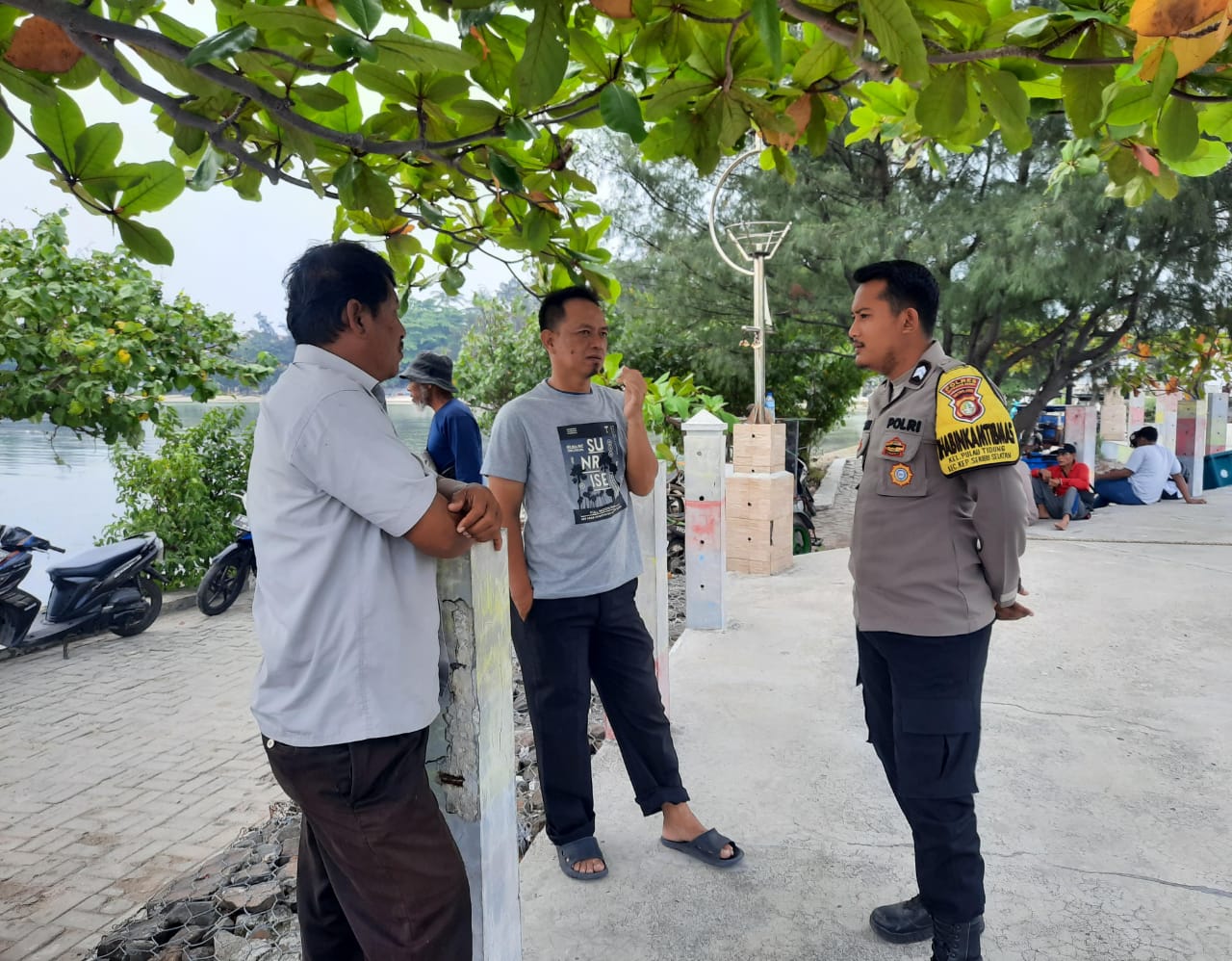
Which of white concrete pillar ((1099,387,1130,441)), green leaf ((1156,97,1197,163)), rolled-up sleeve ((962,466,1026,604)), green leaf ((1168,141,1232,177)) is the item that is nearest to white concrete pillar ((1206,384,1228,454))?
white concrete pillar ((1099,387,1130,441))

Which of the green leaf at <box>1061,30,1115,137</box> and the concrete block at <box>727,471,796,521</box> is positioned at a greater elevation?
the green leaf at <box>1061,30,1115,137</box>

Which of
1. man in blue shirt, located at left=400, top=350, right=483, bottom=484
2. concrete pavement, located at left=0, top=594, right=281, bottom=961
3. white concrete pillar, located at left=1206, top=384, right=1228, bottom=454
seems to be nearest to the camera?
concrete pavement, located at left=0, top=594, right=281, bottom=961

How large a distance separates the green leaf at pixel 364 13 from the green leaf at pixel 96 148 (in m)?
0.48

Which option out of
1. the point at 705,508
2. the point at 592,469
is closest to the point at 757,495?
the point at 705,508

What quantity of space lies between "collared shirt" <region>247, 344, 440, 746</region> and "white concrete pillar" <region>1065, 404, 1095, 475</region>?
37.0ft

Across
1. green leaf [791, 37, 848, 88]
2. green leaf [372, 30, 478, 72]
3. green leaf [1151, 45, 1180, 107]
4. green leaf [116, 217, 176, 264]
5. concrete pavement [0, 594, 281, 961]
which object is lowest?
concrete pavement [0, 594, 281, 961]

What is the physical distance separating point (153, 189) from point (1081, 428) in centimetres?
1171

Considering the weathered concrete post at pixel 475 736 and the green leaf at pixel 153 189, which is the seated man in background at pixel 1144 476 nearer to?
the weathered concrete post at pixel 475 736

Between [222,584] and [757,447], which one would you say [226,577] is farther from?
[757,447]

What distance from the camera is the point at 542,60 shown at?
1388mm

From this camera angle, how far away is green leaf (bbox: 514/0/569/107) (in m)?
1.37

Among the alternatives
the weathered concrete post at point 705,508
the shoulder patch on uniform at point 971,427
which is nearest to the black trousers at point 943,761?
the shoulder patch on uniform at point 971,427

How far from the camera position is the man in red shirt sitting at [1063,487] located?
30.3 feet

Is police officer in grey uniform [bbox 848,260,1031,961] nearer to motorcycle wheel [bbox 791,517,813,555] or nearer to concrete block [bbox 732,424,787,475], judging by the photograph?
concrete block [bbox 732,424,787,475]
